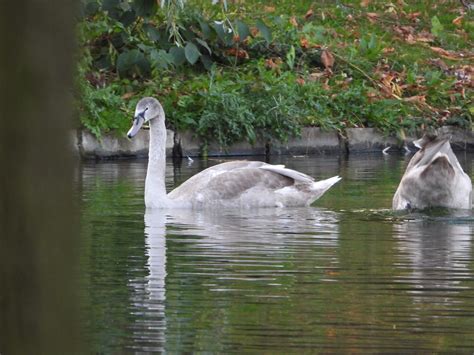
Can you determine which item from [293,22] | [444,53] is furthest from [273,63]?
[444,53]

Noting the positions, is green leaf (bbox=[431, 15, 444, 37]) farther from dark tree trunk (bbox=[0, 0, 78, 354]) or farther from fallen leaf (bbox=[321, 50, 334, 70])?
dark tree trunk (bbox=[0, 0, 78, 354])

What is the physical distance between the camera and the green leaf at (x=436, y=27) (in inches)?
838

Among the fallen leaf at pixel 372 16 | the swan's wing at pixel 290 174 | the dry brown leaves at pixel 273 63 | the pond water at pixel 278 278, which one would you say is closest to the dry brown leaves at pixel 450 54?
the fallen leaf at pixel 372 16

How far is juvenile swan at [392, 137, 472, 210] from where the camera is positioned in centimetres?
1065

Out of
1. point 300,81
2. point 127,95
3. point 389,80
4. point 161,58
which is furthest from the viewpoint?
point 389,80

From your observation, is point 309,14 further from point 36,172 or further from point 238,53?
point 36,172

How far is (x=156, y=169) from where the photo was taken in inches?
453

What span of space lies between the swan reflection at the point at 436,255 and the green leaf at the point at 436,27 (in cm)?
1149

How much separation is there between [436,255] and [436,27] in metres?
14.0

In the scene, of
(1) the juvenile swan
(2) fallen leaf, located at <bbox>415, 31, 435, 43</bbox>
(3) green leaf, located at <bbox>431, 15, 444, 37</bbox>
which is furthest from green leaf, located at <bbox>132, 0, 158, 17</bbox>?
(3) green leaf, located at <bbox>431, 15, 444, 37</bbox>

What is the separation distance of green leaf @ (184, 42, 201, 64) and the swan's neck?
419 cm

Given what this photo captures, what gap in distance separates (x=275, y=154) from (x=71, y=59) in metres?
14.9

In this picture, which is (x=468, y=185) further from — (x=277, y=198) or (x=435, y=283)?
(x=435, y=283)

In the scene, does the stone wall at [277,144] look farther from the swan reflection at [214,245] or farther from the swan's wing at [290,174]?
the swan reflection at [214,245]
